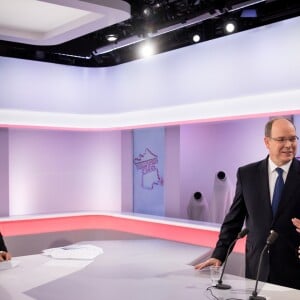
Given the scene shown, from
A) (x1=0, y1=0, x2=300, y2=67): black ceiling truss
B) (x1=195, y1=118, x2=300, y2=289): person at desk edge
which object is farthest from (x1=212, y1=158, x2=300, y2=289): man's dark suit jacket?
(x1=0, y1=0, x2=300, y2=67): black ceiling truss

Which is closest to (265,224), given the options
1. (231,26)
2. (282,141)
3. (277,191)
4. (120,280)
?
(277,191)

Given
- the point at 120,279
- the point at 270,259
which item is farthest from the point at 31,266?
the point at 270,259

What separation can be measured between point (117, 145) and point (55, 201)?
1.05 m

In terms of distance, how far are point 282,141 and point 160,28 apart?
253 centimetres

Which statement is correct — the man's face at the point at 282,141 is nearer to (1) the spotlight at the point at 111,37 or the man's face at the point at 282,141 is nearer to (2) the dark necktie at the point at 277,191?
(2) the dark necktie at the point at 277,191

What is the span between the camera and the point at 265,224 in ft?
7.84

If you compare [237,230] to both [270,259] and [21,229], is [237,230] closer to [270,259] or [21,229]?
[270,259]

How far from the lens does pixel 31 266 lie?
2791 millimetres

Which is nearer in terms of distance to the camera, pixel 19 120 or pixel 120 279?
pixel 120 279

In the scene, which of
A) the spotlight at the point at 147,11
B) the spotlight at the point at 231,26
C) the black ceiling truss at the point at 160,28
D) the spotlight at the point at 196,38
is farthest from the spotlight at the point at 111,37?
the spotlight at the point at 231,26

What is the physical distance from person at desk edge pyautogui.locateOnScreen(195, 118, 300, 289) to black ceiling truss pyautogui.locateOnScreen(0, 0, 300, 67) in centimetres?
185

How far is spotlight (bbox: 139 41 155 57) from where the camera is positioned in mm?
5145

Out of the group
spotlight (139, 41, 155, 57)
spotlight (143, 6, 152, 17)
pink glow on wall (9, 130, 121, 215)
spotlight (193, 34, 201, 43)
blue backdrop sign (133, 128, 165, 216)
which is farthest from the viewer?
blue backdrop sign (133, 128, 165, 216)

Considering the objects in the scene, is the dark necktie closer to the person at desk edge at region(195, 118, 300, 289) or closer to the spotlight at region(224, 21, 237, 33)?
the person at desk edge at region(195, 118, 300, 289)
